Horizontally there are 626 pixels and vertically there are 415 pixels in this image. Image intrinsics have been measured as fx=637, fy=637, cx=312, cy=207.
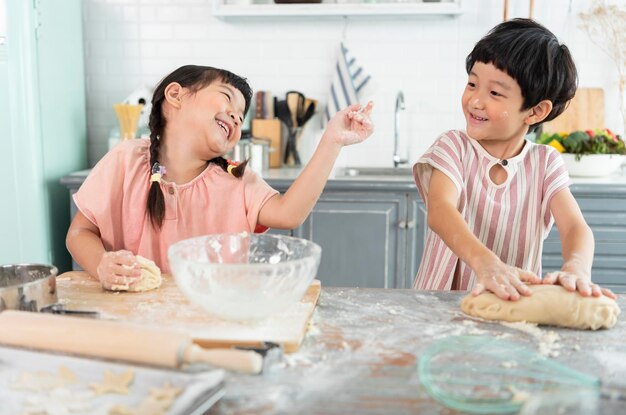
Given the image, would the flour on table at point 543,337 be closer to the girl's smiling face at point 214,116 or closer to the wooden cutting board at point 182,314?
the wooden cutting board at point 182,314

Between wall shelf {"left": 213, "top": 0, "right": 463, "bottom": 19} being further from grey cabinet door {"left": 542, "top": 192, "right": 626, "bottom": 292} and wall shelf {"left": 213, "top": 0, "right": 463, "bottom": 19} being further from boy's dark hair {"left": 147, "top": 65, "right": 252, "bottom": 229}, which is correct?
boy's dark hair {"left": 147, "top": 65, "right": 252, "bottom": 229}

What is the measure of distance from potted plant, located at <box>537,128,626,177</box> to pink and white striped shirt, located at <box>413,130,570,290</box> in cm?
129

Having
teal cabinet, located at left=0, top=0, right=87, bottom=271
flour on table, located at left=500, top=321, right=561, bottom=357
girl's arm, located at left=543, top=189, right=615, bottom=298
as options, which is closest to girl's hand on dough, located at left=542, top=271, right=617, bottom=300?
girl's arm, located at left=543, top=189, right=615, bottom=298

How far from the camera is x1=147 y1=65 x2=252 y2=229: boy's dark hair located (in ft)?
4.91

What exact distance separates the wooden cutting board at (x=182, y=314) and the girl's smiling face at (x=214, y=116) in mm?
387

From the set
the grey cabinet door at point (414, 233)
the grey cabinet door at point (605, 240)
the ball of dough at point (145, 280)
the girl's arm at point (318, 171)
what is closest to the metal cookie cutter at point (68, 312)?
the ball of dough at point (145, 280)

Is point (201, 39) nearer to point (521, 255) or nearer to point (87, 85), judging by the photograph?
point (87, 85)

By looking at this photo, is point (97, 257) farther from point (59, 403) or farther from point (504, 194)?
point (504, 194)

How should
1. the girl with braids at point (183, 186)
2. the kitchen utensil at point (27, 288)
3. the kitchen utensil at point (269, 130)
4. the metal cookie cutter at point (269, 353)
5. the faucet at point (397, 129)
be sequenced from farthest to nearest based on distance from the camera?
the kitchen utensil at point (269, 130), the faucet at point (397, 129), the girl with braids at point (183, 186), the kitchen utensil at point (27, 288), the metal cookie cutter at point (269, 353)

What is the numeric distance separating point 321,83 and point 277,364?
260cm

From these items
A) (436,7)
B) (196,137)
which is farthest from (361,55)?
(196,137)

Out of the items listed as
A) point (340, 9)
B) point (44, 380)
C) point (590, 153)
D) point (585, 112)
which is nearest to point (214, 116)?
point (44, 380)

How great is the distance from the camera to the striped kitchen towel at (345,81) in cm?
320

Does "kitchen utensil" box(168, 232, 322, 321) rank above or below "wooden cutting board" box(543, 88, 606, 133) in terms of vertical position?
below
